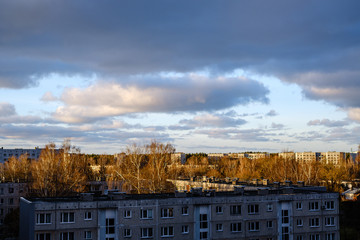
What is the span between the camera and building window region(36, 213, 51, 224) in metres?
43.7

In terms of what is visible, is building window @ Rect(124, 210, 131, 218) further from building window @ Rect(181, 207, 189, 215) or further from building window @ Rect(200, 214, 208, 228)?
building window @ Rect(200, 214, 208, 228)

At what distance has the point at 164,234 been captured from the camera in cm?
4900

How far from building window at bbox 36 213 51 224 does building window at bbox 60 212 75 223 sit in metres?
1.31

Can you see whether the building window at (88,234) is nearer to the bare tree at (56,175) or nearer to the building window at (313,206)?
the building window at (313,206)

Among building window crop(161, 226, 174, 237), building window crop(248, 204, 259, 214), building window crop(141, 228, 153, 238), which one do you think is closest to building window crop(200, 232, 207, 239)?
building window crop(161, 226, 174, 237)

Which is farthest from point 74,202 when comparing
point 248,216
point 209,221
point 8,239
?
point 8,239

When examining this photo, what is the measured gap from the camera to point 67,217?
44.9 meters

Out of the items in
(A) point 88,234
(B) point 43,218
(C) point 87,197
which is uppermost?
(C) point 87,197

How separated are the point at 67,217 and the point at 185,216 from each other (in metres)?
13.5

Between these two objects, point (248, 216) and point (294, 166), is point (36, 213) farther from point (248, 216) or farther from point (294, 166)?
point (294, 166)

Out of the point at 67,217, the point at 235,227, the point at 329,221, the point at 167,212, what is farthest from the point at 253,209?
the point at 67,217

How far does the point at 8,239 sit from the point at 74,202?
35.3 metres

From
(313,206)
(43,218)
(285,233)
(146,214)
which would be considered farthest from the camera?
(313,206)

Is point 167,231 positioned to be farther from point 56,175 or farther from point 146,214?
point 56,175
